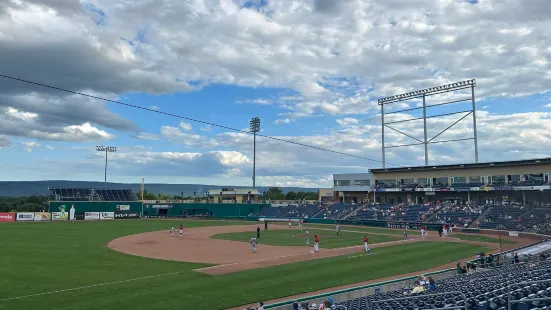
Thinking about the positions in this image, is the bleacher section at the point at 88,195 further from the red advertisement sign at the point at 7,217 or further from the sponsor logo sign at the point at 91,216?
the red advertisement sign at the point at 7,217

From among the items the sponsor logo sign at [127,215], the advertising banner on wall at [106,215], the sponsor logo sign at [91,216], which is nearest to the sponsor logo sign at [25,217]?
the sponsor logo sign at [91,216]

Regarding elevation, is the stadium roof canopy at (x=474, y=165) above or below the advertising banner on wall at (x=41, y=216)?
above

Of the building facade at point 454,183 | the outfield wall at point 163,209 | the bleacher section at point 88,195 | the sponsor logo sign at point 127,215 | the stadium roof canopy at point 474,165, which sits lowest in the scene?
the sponsor logo sign at point 127,215

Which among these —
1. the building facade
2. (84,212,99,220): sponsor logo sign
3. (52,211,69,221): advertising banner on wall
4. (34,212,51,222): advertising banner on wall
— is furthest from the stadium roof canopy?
(34,212,51,222): advertising banner on wall

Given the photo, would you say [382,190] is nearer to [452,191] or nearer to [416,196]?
[416,196]

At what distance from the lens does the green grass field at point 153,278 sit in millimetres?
17062

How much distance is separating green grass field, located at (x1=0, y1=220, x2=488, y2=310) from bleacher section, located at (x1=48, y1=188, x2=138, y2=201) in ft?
158

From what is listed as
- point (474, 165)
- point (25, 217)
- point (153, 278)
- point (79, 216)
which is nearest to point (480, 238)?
point (474, 165)

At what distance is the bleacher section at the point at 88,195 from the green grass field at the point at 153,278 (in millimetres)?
48015

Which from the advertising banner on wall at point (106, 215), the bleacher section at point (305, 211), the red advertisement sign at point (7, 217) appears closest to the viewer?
the red advertisement sign at point (7, 217)

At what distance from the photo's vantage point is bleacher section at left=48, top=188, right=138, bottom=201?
76562 millimetres

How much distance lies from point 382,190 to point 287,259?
46145mm

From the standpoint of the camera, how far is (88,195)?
81188mm

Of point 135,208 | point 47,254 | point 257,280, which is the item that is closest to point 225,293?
point 257,280
